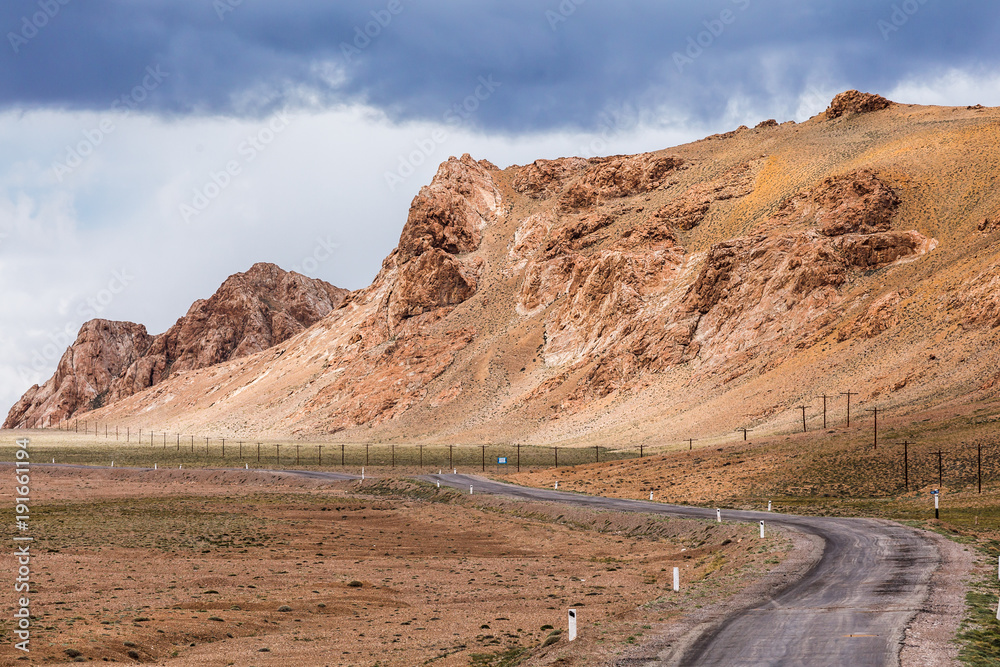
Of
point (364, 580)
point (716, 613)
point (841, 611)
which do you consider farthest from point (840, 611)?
point (364, 580)

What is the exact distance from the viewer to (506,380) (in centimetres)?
13225

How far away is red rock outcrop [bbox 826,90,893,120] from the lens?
154m

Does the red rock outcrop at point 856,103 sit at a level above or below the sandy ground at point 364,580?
above

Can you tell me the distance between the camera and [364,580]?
3150cm

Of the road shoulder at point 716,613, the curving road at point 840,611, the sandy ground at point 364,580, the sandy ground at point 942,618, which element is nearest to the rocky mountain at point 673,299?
the sandy ground at point 364,580

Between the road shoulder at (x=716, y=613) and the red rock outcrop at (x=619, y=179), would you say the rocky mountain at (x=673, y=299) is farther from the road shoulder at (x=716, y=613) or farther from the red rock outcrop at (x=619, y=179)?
the road shoulder at (x=716, y=613)

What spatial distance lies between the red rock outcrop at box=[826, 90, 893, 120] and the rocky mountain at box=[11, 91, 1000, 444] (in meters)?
0.31

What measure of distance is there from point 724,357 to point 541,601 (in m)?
88.5

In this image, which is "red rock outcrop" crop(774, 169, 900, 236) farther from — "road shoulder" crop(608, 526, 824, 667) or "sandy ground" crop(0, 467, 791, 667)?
"road shoulder" crop(608, 526, 824, 667)

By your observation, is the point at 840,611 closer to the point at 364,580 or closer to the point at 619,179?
the point at 364,580

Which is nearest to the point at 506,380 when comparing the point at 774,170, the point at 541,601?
the point at 774,170

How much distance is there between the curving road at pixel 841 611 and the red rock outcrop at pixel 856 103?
13228cm

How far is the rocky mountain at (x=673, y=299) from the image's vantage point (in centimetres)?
9625

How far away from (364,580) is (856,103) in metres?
145
